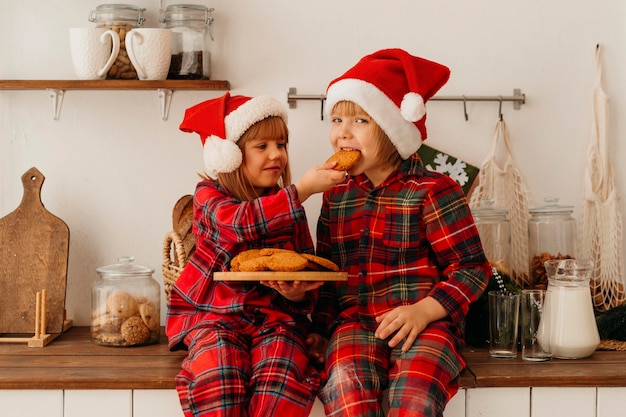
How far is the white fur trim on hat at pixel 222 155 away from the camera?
6.09 feet

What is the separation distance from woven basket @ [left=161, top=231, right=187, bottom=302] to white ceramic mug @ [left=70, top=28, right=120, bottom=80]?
437 mm

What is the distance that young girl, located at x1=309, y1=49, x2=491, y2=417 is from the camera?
1711 mm

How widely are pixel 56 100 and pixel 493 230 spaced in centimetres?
119

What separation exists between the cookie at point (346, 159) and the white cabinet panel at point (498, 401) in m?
0.53

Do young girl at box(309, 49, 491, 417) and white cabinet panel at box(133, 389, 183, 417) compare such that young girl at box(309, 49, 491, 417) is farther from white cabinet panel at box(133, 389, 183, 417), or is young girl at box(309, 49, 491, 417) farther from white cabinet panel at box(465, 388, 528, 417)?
white cabinet panel at box(133, 389, 183, 417)

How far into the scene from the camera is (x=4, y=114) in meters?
2.24

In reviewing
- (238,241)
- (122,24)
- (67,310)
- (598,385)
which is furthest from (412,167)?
(67,310)

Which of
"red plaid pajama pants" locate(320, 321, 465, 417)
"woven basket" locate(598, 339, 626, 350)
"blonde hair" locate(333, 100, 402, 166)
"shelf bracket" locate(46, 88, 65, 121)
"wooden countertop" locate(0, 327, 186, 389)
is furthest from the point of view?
"shelf bracket" locate(46, 88, 65, 121)

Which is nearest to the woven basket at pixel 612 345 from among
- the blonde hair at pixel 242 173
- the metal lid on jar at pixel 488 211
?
the metal lid on jar at pixel 488 211

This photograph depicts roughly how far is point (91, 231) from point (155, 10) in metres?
0.61

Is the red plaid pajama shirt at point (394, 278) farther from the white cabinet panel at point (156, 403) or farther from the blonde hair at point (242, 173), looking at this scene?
the white cabinet panel at point (156, 403)

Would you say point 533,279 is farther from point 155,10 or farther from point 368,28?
point 155,10

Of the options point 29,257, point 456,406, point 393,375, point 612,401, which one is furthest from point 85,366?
point 612,401

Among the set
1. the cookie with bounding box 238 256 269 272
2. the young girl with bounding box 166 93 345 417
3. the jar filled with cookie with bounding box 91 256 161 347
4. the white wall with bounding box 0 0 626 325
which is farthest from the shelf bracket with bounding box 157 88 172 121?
the cookie with bounding box 238 256 269 272
